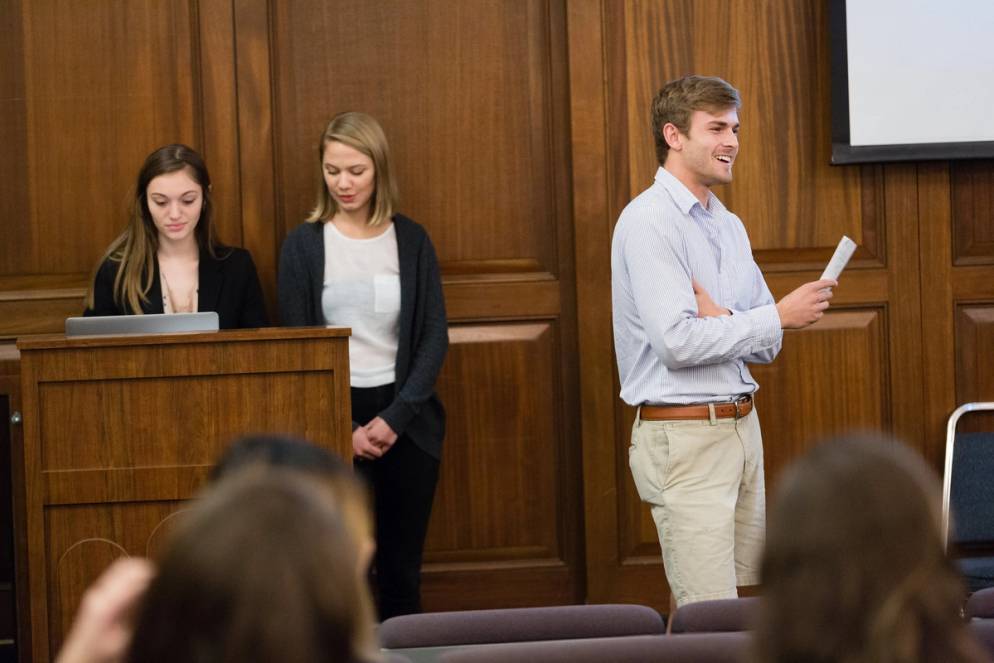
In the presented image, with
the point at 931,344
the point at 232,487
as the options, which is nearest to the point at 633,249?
the point at 931,344

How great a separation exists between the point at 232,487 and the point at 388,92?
372cm

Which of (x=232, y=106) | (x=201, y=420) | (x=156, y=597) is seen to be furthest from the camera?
(x=232, y=106)

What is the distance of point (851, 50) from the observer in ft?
15.6

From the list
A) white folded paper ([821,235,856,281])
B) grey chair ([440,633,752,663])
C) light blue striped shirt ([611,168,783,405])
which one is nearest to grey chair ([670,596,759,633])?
grey chair ([440,633,752,663])

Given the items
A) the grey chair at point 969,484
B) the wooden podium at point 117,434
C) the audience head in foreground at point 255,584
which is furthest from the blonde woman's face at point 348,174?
the audience head in foreground at point 255,584

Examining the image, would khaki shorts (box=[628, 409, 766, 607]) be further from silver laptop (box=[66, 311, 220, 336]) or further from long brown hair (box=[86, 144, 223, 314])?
long brown hair (box=[86, 144, 223, 314])

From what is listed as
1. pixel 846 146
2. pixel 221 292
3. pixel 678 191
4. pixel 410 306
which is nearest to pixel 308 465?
pixel 678 191

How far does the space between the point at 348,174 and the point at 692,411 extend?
1468 mm

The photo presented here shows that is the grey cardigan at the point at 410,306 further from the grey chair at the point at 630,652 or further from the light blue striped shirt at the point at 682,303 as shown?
the grey chair at the point at 630,652

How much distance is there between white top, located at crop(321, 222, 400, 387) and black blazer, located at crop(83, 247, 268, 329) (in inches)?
10.3

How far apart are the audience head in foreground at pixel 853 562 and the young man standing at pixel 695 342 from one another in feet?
7.14

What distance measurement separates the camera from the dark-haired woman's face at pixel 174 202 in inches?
168

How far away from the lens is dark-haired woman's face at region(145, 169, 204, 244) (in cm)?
426

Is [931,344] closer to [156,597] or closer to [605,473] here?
[605,473]
